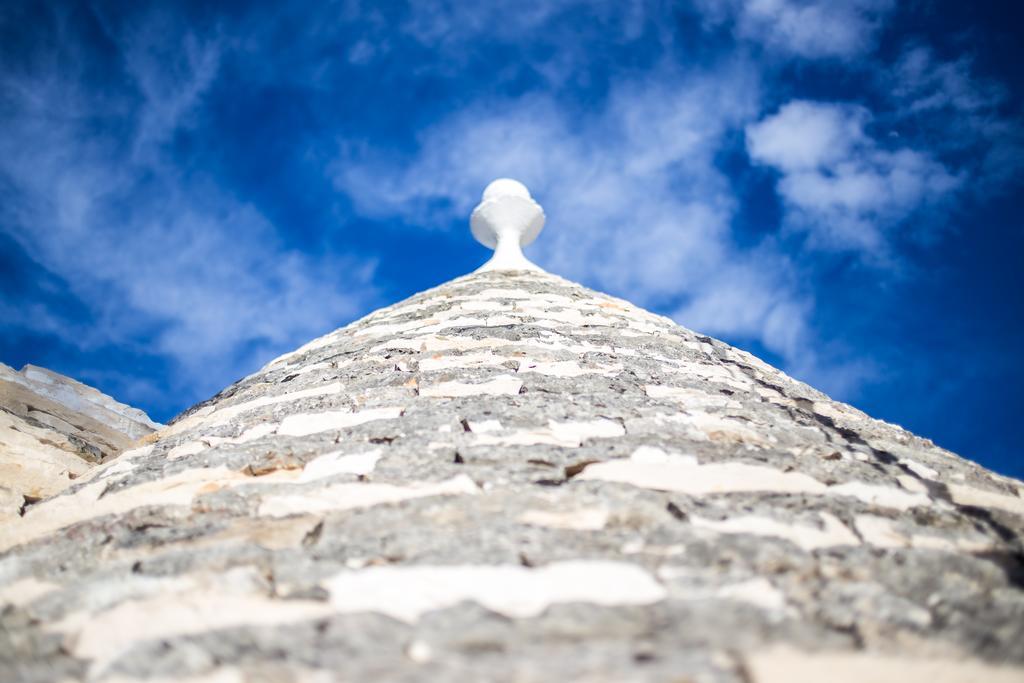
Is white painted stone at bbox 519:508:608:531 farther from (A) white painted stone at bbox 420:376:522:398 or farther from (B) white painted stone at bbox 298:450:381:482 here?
(A) white painted stone at bbox 420:376:522:398

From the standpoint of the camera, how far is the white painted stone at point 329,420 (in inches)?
79.0

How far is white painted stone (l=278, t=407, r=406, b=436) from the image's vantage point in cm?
201

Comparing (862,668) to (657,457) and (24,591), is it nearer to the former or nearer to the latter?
(657,457)

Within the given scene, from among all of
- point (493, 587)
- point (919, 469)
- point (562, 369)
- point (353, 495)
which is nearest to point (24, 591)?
point (353, 495)

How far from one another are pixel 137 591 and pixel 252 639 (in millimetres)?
360

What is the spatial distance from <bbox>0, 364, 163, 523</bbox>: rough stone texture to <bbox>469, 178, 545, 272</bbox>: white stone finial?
2922 millimetres

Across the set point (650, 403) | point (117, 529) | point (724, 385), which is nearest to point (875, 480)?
point (650, 403)

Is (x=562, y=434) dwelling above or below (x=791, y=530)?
above

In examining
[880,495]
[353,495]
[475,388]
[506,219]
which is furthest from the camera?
[506,219]

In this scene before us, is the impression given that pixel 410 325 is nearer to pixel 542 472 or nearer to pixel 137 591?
pixel 542 472

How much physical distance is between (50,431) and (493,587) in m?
2.85

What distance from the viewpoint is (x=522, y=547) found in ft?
4.04

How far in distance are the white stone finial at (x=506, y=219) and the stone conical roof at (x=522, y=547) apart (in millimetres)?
3056

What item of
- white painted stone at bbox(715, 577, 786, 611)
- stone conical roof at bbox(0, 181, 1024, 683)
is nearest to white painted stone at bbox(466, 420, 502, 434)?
stone conical roof at bbox(0, 181, 1024, 683)
